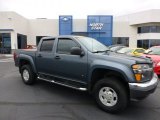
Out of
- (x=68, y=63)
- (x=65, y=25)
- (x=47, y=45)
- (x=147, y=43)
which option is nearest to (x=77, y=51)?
(x=68, y=63)

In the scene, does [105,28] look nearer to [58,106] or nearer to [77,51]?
[77,51]

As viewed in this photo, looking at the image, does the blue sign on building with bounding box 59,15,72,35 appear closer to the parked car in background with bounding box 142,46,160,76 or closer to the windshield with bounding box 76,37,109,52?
the parked car in background with bounding box 142,46,160,76

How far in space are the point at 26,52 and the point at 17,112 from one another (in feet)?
10.6

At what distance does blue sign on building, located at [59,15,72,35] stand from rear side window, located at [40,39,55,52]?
29934 mm

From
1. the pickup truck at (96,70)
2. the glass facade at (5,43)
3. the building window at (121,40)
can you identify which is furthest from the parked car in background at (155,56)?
the building window at (121,40)

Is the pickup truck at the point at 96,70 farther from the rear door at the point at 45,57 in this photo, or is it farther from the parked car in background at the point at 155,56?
the parked car in background at the point at 155,56

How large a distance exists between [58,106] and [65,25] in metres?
32.3

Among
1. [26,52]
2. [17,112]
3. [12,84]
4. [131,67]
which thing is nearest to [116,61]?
[131,67]

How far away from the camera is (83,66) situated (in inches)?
219

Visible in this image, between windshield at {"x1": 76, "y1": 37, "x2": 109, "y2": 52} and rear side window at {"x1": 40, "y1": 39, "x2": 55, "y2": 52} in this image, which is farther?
rear side window at {"x1": 40, "y1": 39, "x2": 55, "y2": 52}

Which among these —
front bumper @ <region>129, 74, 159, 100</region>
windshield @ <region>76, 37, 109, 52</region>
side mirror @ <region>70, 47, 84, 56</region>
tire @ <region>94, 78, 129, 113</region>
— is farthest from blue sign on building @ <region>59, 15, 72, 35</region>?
front bumper @ <region>129, 74, 159, 100</region>

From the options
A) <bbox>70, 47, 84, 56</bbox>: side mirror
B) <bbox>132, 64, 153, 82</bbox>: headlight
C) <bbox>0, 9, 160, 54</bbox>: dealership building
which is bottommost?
<bbox>132, 64, 153, 82</bbox>: headlight

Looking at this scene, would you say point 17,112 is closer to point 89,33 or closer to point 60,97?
point 60,97

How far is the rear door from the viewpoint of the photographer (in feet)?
21.7
